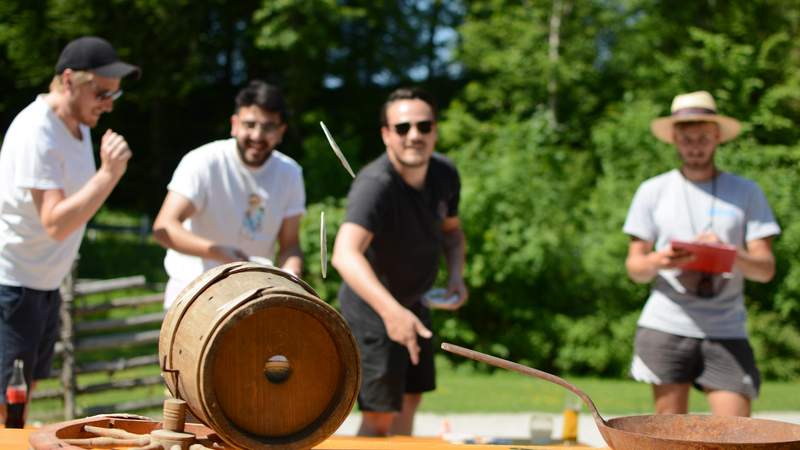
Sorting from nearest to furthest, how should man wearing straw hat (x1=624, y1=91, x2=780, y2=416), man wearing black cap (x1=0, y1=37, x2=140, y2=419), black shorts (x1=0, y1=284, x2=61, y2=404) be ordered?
man wearing black cap (x1=0, y1=37, x2=140, y2=419) < black shorts (x1=0, y1=284, x2=61, y2=404) < man wearing straw hat (x1=624, y1=91, x2=780, y2=416)

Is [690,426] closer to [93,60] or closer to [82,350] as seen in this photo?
[93,60]

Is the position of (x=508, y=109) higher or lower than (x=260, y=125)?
higher

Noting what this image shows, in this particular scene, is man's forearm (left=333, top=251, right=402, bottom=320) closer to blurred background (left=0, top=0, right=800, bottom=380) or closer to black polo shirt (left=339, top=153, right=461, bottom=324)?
black polo shirt (left=339, top=153, right=461, bottom=324)

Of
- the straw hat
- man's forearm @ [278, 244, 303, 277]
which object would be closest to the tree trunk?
the straw hat

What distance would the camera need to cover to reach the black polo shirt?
4215 millimetres

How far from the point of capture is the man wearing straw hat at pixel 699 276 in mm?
4441

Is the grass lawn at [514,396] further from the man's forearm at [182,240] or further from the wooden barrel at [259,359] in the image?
the wooden barrel at [259,359]

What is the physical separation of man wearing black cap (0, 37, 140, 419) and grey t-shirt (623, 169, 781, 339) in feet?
8.37

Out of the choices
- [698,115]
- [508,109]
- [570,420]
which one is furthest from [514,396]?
[508,109]

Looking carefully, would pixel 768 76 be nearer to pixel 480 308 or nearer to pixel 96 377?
pixel 480 308

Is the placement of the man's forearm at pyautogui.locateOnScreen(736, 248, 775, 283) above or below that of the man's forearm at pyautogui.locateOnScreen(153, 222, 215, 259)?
above

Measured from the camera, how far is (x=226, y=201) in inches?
173

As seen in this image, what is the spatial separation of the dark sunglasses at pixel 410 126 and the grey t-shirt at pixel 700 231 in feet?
3.94

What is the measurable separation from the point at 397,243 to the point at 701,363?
1.52m
